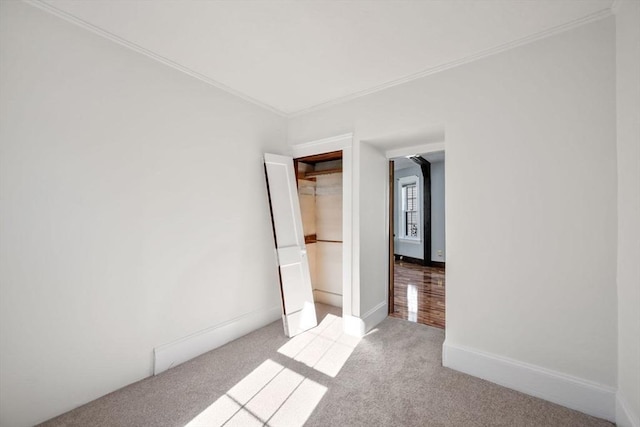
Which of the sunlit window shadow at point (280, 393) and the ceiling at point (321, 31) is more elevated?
the ceiling at point (321, 31)

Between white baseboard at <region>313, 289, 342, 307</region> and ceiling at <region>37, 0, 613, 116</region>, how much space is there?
2.88 meters

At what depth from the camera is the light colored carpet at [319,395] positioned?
1733mm

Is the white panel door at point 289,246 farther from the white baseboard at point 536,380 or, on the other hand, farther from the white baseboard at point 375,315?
the white baseboard at point 536,380

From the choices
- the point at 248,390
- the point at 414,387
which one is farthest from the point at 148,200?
the point at 414,387

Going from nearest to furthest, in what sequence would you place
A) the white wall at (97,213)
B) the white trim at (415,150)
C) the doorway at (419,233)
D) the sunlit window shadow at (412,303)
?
the white wall at (97,213) < the white trim at (415,150) < the sunlit window shadow at (412,303) < the doorway at (419,233)

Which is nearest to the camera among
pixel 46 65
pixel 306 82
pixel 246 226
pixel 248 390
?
pixel 46 65

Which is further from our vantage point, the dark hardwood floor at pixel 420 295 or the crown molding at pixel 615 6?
the dark hardwood floor at pixel 420 295

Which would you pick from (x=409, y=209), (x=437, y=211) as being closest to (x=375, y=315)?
(x=437, y=211)

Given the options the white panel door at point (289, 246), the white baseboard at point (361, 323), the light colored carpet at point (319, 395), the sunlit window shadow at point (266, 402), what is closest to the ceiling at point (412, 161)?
the white panel door at point (289, 246)

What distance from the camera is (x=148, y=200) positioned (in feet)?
7.29

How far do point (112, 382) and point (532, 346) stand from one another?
3.19m

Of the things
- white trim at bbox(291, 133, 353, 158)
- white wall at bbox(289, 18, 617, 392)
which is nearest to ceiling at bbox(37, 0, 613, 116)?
white wall at bbox(289, 18, 617, 392)

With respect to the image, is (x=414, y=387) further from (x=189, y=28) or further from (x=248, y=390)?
(x=189, y=28)

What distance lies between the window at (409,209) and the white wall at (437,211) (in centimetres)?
64
